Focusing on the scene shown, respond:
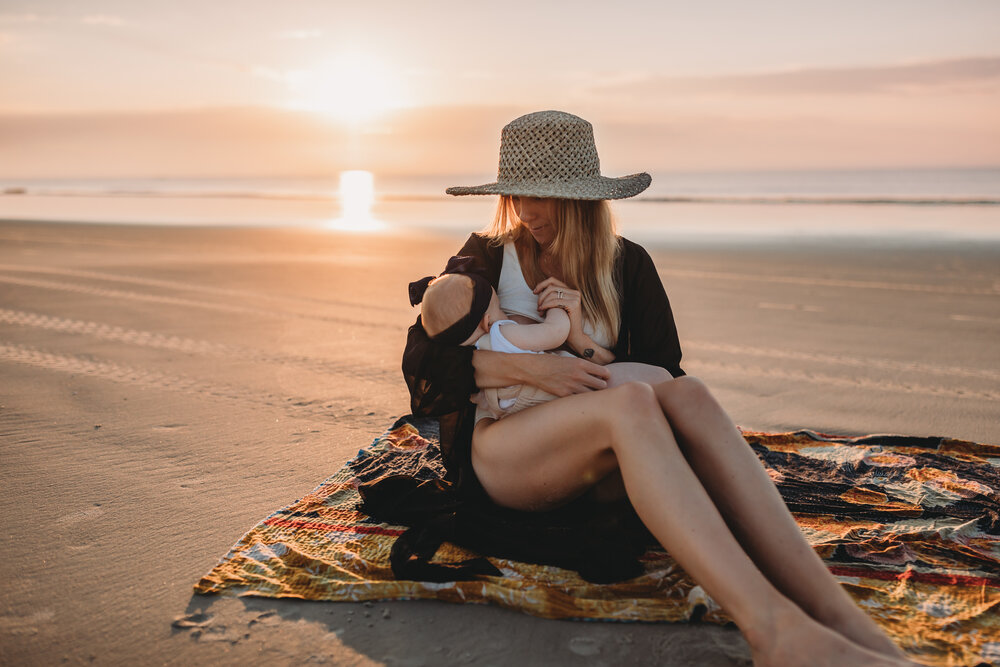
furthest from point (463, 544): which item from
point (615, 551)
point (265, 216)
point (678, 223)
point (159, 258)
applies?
point (265, 216)

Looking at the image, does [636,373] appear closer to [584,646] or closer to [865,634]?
[584,646]

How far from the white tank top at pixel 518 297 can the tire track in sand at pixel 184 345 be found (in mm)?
2661

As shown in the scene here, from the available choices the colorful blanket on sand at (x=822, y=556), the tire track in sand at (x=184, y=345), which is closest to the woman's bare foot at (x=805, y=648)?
the colorful blanket on sand at (x=822, y=556)

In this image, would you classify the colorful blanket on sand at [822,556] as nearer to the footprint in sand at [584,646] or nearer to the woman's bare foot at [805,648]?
the footprint in sand at [584,646]

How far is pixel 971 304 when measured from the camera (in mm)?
9383

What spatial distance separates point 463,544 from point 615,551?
57cm

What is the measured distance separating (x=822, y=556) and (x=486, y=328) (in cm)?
154

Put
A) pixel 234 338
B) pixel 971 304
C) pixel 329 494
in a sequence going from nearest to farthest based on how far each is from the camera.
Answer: pixel 329 494, pixel 234 338, pixel 971 304

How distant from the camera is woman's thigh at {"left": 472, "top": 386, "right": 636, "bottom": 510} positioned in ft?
8.86

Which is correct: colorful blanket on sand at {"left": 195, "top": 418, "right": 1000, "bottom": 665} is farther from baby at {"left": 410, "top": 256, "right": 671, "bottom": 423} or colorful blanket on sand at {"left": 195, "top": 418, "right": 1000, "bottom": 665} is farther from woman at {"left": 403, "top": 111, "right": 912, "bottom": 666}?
baby at {"left": 410, "top": 256, "right": 671, "bottom": 423}

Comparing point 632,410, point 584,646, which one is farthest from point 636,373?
point 584,646

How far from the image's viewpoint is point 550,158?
3.28 meters

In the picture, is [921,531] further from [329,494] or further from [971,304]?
[971,304]

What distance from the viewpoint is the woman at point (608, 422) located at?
227 cm
